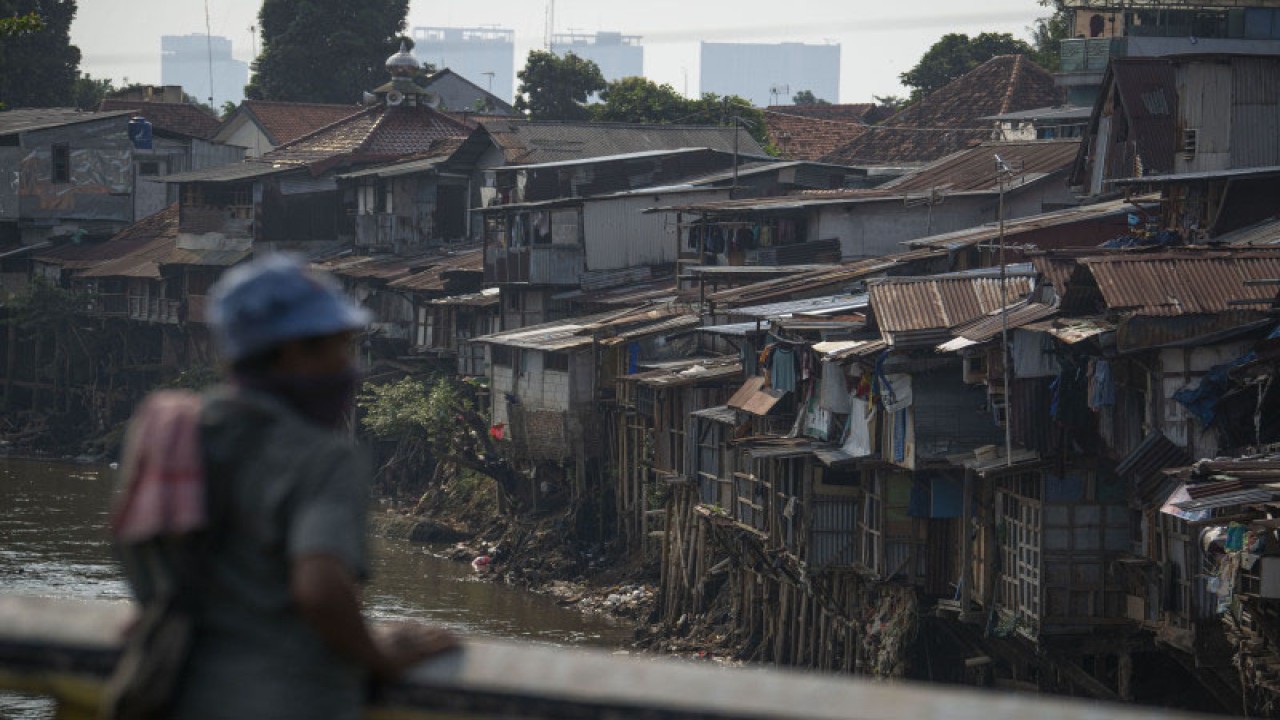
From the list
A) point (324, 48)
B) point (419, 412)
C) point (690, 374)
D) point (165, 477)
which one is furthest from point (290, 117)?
point (165, 477)

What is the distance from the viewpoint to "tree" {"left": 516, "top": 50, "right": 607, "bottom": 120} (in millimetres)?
62281

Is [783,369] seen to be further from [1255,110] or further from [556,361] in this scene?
[556,361]

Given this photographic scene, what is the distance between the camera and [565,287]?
42281mm

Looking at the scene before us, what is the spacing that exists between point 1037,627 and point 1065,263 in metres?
4.66

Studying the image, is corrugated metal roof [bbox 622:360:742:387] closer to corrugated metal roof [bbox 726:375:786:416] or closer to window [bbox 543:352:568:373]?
corrugated metal roof [bbox 726:375:786:416]

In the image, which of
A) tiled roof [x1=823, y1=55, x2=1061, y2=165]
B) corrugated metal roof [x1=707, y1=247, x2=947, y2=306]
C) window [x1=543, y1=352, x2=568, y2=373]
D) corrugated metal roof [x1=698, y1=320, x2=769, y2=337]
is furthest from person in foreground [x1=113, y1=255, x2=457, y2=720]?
tiled roof [x1=823, y1=55, x2=1061, y2=165]

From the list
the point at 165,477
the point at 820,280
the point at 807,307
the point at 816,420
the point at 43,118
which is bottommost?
the point at 816,420

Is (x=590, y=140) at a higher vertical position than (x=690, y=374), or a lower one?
higher

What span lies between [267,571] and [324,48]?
6883 cm

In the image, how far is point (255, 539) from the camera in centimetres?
315

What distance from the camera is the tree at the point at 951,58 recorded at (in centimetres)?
6288

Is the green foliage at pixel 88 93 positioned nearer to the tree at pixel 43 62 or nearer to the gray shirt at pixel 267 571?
the tree at pixel 43 62

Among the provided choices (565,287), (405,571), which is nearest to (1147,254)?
(405,571)

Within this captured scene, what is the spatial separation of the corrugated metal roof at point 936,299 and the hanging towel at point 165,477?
21265 mm
